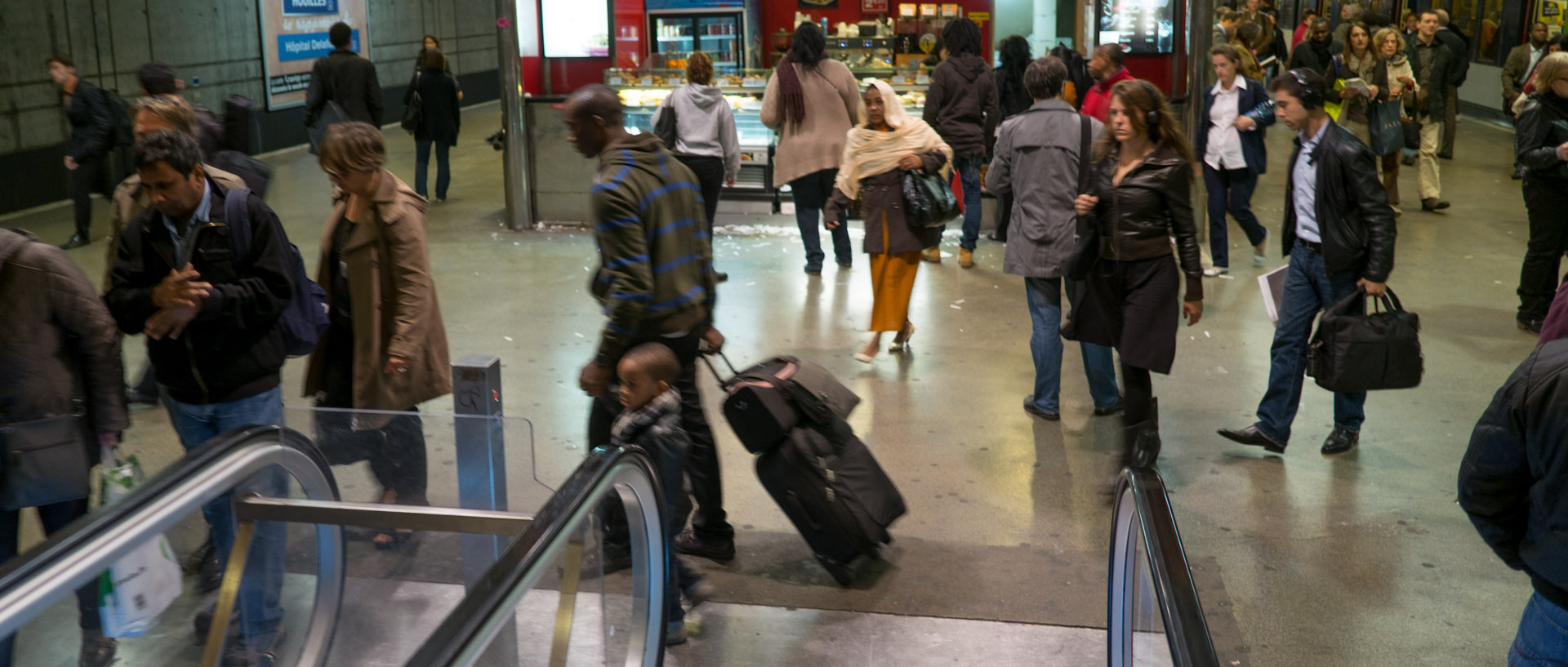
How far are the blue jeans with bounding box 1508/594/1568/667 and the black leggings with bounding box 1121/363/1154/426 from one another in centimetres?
243

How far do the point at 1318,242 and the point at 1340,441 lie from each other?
0.95m

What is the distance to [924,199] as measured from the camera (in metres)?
6.58

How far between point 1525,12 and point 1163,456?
15.8 meters

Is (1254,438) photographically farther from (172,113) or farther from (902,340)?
(172,113)

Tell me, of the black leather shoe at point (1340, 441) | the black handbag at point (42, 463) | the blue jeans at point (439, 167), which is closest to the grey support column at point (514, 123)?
the blue jeans at point (439, 167)

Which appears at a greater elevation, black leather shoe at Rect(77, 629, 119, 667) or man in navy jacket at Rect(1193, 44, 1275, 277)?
man in navy jacket at Rect(1193, 44, 1275, 277)

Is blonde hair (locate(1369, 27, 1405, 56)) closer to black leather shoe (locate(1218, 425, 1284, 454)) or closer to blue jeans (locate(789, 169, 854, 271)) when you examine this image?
blue jeans (locate(789, 169, 854, 271))

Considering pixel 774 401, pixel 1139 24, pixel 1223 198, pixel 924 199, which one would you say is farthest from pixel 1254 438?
pixel 1139 24

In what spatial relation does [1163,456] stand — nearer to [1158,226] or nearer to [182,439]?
[1158,226]

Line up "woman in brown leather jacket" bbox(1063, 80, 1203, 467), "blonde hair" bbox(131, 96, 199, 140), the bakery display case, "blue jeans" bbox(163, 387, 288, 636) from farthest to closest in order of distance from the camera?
the bakery display case
"woman in brown leather jacket" bbox(1063, 80, 1203, 467)
"blonde hair" bbox(131, 96, 199, 140)
"blue jeans" bbox(163, 387, 288, 636)

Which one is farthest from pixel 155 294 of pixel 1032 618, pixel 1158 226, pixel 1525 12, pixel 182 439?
pixel 1525 12

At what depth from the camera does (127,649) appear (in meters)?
3.53

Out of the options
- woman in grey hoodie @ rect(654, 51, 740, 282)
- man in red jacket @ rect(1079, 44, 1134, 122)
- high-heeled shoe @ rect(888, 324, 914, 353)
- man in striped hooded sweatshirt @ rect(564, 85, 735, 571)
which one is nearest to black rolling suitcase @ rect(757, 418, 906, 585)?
man in striped hooded sweatshirt @ rect(564, 85, 735, 571)

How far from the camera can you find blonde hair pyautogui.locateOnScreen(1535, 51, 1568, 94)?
21.8 feet
